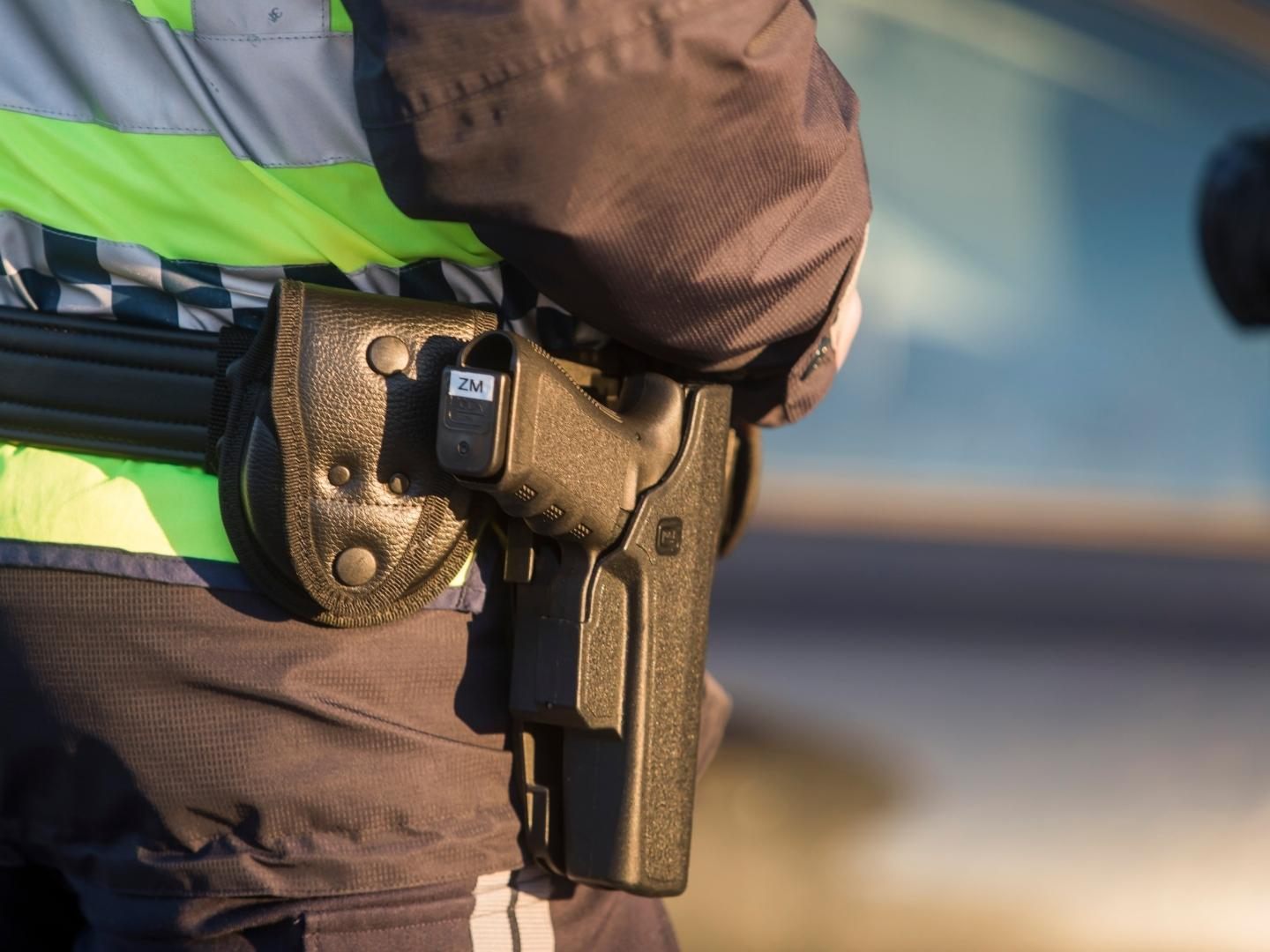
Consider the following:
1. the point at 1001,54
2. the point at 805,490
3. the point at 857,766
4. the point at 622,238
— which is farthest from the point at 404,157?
the point at 1001,54

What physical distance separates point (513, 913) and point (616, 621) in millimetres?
259

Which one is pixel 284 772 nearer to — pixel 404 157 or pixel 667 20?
pixel 404 157

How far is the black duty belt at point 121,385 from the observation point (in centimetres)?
107

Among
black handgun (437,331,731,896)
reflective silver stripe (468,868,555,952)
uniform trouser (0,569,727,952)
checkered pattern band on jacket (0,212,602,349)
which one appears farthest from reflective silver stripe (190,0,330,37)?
reflective silver stripe (468,868,555,952)

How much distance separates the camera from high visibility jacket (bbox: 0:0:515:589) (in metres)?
1.03

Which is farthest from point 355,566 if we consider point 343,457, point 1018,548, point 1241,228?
point 1018,548

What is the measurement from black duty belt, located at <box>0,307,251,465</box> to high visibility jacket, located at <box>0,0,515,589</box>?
0.07 feet

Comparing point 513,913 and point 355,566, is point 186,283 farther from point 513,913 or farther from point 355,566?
point 513,913

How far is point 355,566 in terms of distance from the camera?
3.41 feet

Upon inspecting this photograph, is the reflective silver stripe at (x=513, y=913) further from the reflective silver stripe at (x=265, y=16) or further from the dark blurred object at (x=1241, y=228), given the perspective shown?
the dark blurred object at (x=1241, y=228)

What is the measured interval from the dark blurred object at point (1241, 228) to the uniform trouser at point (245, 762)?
89 centimetres

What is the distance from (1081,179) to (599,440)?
1.59 metres

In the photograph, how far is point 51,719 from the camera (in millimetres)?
1082

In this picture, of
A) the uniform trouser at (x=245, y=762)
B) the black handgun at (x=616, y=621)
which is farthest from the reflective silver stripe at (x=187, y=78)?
the uniform trouser at (x=245, y=762)
